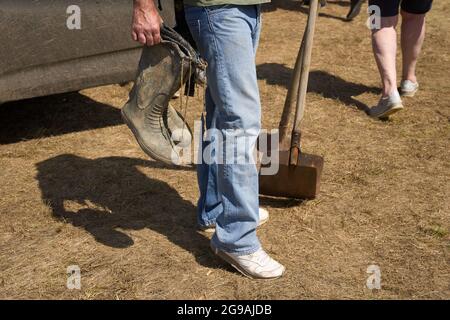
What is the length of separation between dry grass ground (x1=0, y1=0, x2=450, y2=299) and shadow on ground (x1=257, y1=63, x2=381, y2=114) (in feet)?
0.08

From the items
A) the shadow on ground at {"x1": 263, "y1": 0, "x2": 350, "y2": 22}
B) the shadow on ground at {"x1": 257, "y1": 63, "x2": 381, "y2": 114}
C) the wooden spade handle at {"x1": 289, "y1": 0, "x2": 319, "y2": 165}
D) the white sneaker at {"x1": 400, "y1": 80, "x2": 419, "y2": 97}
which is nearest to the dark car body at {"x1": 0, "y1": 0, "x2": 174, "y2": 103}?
the wooden spade handle at {"x1": 289, "y1": 0, "x2": 319, "y2": 165}

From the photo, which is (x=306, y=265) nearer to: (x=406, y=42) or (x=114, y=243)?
(x=114, y=243)

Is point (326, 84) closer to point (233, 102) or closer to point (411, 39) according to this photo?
point (411, 39)

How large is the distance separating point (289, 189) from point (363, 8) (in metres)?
4.65

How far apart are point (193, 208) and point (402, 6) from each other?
2.42 m

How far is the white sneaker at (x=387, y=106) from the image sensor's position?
4.79 m

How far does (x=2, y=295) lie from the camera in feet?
10.0

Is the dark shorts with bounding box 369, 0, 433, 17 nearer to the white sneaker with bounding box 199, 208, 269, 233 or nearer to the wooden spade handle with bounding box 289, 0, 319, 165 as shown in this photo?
the wooden spade handle with bounding box 289, 0, 319, 165

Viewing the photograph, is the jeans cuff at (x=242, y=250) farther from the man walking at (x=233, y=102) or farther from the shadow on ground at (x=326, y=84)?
the shadow on ground at (x=326, y=84)

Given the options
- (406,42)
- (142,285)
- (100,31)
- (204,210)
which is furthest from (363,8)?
(142,285)

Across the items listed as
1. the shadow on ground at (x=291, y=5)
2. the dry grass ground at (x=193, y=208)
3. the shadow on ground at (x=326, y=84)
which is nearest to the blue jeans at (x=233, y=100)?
the dry grass ground at (x=193, y=208)

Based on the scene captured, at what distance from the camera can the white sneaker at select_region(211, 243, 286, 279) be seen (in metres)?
3.09

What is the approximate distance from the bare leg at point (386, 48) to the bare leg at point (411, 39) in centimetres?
27
